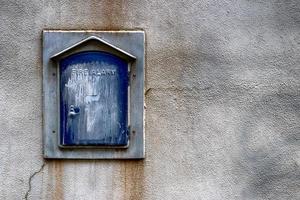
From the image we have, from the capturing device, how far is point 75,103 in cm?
367

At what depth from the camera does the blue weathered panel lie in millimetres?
3652

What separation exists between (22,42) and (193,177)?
Result: 1.50 metres

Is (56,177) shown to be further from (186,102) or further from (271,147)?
(271,147)

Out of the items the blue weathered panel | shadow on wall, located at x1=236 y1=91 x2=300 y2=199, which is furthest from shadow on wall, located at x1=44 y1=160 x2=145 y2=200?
shadow on wall, located at x1=236 y1=91 x2=300 y2=199

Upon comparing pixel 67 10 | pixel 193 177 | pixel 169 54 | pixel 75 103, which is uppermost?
pixel 67 10

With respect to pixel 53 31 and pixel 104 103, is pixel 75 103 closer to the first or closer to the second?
pixel 104 103

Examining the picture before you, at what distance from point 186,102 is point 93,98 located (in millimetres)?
638

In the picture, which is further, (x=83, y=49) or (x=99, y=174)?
(x=99, y=174)

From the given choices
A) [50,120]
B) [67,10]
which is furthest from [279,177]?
[67,10]

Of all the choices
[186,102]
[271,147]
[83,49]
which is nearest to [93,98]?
[83,49]

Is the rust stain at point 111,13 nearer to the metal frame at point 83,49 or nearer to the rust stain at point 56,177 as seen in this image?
the metal frame at point 83,49

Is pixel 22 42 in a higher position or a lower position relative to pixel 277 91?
higher

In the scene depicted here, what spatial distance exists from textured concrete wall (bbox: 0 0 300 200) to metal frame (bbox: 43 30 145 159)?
0.06 meters

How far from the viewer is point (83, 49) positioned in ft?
11.9
